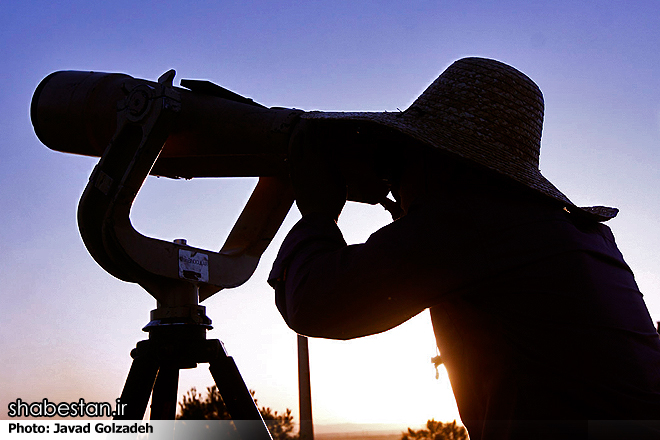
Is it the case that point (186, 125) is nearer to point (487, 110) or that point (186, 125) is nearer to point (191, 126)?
point (191, 126)

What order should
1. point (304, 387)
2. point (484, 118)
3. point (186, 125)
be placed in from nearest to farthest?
1. point (484, 118)
2. point (186, 125)
3. point (304, 387)

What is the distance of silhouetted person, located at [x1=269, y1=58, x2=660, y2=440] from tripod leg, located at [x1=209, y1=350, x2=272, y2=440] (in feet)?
2.05

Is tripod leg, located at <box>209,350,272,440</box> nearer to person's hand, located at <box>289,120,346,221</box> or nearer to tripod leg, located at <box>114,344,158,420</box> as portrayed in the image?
tripod leg, located at <box>114,344,158,420</box>

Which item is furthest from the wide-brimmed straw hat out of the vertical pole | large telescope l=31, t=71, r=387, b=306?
the vertical pole

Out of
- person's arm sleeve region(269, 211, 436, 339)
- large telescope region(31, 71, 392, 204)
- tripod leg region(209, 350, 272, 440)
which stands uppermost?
large telescope region(31, 71, 392, 204)

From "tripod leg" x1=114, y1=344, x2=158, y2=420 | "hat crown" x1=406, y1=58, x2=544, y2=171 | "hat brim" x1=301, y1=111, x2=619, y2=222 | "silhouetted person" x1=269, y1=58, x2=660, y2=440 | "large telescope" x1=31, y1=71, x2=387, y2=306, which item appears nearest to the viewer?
"silhouetted person" x1=269, y1=58, x2=660, y2=440

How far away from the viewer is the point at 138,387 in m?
1.84

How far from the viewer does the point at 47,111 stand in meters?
→ 2.52

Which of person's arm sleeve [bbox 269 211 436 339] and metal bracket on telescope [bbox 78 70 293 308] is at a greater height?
metal bracket on telescope [bbox 78 70 293 308]

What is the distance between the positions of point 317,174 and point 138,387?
0.89 metres

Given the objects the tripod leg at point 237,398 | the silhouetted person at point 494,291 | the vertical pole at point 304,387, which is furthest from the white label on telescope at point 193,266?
the vertical pole at point 304,387

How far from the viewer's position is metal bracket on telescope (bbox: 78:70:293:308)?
81.5 inches

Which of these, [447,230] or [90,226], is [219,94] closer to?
[90,226]

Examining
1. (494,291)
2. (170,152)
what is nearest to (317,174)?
(494,291)
